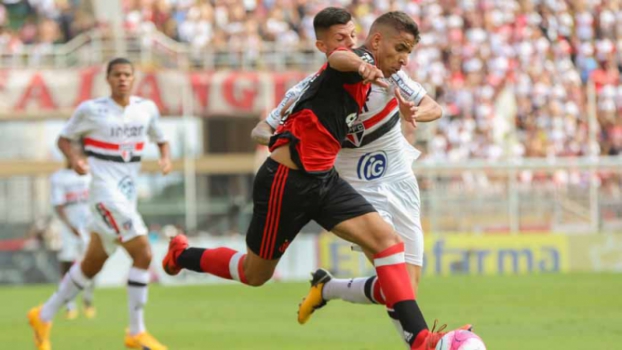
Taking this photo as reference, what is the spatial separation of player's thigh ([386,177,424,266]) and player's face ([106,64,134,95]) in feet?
11.7

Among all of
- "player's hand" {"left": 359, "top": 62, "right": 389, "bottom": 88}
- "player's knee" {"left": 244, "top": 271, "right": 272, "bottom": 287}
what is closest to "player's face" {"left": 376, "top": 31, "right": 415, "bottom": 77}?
"player's hand" {"left": 359, "top": 62, "right": 389, "bottom": 88}

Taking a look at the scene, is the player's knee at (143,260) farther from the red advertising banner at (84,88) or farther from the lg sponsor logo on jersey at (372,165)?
the red advertising banner at (84,88)

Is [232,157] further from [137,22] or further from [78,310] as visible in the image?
[78,310]

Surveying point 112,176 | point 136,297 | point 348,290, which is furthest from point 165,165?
point 348,290

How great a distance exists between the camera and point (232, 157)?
29.9 meters

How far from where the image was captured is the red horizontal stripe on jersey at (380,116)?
8.86 m

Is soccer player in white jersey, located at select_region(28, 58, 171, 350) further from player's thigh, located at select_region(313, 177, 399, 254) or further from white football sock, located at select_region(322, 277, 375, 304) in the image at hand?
player's thigh, located at select_region(313, 177, 399, 254)

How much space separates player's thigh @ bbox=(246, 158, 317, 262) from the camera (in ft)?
26.7

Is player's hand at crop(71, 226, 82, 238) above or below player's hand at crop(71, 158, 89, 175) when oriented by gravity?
below

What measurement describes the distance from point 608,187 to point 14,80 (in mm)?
14201

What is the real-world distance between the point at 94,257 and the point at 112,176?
0.79m

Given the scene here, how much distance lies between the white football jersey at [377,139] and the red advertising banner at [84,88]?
2029 cm

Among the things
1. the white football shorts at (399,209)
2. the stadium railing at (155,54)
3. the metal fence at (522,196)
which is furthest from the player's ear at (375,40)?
the stadium railing at (155,54)

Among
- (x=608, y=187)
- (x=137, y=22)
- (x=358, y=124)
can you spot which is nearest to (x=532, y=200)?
(x=608, y=187)
